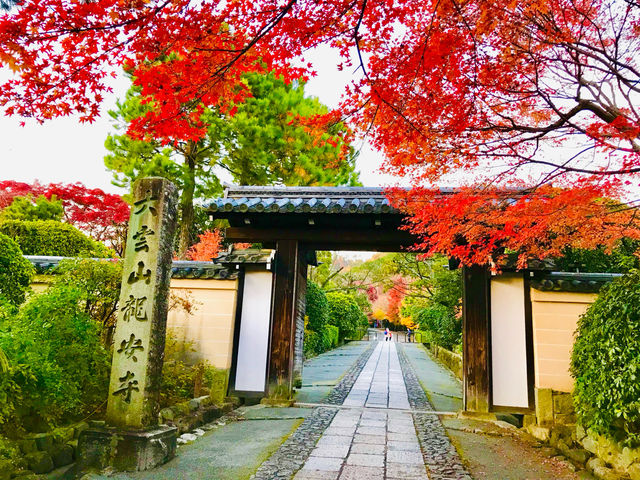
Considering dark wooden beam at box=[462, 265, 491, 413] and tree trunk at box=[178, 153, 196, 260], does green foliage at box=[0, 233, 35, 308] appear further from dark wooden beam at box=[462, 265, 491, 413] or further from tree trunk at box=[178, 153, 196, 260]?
tree trunk at box=[178, 153, 196, 260]

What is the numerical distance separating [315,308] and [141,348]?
43.8 ft

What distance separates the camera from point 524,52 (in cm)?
455

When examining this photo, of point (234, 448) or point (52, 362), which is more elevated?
point (52, 362)

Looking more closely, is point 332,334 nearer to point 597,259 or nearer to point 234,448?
point 597,259

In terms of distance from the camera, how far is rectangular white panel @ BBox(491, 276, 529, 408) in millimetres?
6891

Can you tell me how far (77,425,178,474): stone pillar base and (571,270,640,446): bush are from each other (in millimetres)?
4418

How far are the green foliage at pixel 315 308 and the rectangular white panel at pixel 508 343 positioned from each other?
10152 mm

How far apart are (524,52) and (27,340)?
5637 mm

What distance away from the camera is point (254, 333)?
775 centimetres

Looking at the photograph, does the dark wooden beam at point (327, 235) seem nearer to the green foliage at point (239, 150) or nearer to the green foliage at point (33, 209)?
the green foliage at point (239, 150)

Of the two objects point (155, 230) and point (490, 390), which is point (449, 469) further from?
point (155, 230)

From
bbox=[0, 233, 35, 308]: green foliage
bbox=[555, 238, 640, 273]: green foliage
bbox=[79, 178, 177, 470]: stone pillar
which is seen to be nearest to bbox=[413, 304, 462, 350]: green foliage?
bbox=[555, 238, 640, 273]: green foliage

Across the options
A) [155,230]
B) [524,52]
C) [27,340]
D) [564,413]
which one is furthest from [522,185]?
[27,340]

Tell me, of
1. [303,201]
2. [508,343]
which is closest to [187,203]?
[303,201]
